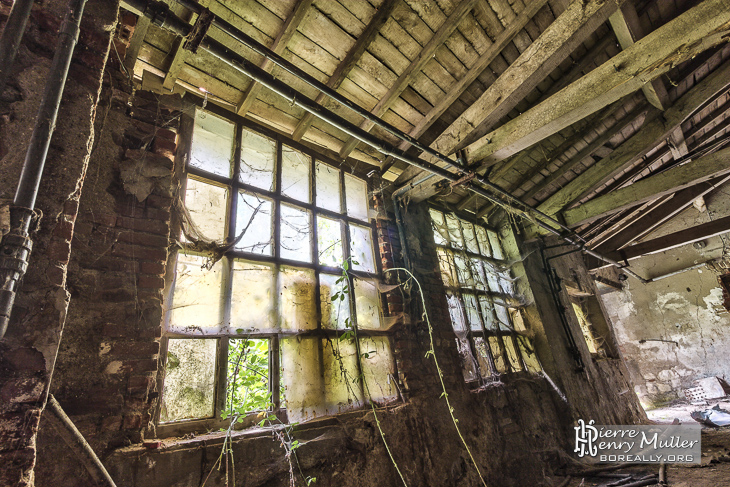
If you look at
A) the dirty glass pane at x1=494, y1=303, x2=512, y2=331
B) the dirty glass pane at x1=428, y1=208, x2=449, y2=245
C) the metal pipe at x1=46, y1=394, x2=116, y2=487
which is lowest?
the metal pipe at x1=46, y1=394, x2=116, y2=487

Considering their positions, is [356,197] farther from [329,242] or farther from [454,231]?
[454,231]

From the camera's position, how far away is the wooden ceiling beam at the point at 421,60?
208 cm

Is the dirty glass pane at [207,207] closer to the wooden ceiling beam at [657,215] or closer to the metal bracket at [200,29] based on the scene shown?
the metal bracket at [200,29]

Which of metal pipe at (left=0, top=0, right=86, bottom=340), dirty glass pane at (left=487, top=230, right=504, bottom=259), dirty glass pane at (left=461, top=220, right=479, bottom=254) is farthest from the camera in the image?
dirty glass pane at (left=487, top=230, right=504, bottom=259)

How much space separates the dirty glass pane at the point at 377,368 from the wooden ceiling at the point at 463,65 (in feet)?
4.91

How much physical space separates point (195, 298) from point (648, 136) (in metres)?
4.55

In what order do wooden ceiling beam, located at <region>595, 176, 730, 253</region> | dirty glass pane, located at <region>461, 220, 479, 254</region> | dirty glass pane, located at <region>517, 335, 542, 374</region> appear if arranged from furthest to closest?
wooden ceiling beam, located at <region>595, 176, 730, 253</region>, dirty glass pane, located at <region>461, 220, 479, 254</region>, dirty glass pane, located at <region>517, 335, 542, 374</region>

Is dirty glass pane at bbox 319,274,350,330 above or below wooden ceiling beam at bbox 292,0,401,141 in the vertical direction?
below

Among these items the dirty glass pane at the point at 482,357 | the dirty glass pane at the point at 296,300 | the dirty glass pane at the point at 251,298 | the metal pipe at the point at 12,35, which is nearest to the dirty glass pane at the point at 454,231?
the dirty glass pane at the point at 482,357

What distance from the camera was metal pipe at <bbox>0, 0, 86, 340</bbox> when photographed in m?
0.83

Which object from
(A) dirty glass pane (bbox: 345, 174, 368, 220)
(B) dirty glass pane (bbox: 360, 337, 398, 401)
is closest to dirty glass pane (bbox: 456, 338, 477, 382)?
(B) dirty glass pane (bbox: 360, 337, 398, 401)

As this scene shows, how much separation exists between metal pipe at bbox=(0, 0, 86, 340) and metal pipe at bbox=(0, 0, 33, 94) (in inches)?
3.2

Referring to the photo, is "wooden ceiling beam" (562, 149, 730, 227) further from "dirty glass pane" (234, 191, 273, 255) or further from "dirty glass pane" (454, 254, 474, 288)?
"dirty glass pane" (234, 191, 273, 255)

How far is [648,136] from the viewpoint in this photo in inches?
132
